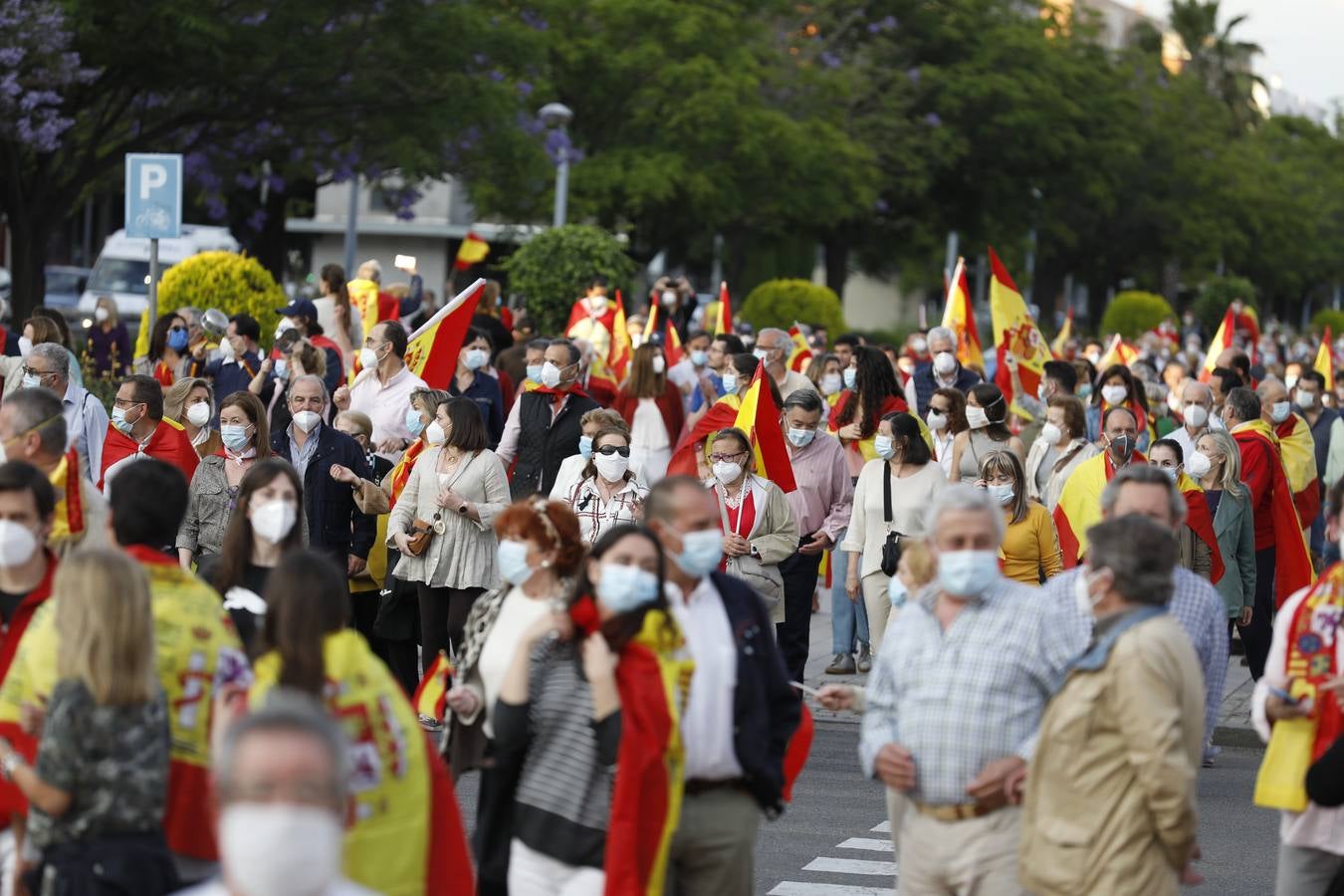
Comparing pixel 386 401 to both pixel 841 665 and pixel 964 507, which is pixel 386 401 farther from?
pixel 964 507

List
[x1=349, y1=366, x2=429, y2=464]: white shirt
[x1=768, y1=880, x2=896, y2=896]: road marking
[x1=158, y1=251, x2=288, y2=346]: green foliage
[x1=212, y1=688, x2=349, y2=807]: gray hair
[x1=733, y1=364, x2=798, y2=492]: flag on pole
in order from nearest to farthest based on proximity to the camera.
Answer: [x1=212, y1=688, x2=349, y2=807]: gray hair < [x1=768, y1=880, x2=896, y2=896]: road marking < [x1=733, y1=364, x2=798, y2=492]: flag on pole < [x1=349, y1=366, x2=429, y2=464]: white shirt < [x1=158, y1=251, x2=288, y2=346]: green foliage

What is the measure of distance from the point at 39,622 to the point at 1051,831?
99.0 inches

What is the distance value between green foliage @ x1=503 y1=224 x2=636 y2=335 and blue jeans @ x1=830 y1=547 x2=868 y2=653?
1123 centimetres

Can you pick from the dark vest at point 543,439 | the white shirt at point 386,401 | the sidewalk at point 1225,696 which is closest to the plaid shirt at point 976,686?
the sidewalk at point 1225,696

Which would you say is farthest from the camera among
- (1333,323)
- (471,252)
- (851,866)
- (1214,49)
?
(1214,49)

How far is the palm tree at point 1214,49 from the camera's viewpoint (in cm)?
10612

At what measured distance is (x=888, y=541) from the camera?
1230 cm

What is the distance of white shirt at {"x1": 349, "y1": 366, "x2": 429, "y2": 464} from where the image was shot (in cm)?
1385

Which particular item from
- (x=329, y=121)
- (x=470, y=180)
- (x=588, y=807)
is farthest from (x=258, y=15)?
(x=588, y=807)

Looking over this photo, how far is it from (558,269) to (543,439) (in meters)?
11.3

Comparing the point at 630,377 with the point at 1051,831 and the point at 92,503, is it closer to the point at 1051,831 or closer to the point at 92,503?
the point at 92,503

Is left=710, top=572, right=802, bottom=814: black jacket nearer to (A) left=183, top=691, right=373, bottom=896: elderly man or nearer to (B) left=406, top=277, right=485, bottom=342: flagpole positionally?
(A) left=183, top=691, right=373, bottom=896: elderly man

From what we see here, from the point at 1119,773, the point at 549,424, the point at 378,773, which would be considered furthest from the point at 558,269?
the point at 378,773

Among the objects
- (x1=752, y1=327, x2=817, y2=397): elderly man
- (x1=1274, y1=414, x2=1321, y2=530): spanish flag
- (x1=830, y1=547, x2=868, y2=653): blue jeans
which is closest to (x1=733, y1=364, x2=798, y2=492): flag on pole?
(x1=830, y1=547, x2=868, y2=653): blue jeans
